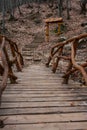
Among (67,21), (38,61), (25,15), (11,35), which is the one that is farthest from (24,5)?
(38,61)

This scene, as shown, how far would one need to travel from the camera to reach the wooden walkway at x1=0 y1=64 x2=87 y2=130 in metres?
3.56

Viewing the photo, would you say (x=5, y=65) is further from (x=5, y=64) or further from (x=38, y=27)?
(x=38, y=27)

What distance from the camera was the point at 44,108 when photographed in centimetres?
425

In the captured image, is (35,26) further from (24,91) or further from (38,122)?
(38,122)

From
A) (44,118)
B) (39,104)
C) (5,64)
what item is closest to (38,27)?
(39,104)

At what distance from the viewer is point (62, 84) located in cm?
648

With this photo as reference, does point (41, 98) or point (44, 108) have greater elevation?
point (44, 108)

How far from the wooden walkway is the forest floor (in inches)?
310

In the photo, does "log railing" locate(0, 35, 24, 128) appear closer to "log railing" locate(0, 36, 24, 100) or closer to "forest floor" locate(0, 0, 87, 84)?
"log railing" locate(0, 36, 24, 100)

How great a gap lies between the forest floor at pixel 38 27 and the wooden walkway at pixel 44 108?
7867mm

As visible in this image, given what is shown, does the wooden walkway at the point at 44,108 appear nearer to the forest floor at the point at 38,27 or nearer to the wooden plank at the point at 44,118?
the wooden plank at the point at 44,118

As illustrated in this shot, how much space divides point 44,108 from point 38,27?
23.3 m

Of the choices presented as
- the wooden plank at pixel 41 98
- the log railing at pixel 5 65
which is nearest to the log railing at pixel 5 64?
the log railing at pixel 5 65

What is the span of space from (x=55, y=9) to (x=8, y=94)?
2814 cm
